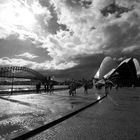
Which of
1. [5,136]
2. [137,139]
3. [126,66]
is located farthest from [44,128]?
[126,66]

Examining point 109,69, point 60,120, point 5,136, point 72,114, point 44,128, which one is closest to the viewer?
point 5,136

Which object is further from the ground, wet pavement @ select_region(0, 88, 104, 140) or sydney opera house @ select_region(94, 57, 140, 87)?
sydney opera house @ select_region(94, 57, 140, 87)

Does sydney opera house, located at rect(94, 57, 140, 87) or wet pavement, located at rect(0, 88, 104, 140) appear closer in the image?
wet pavement, located at rect(0, 88, 104, 140)

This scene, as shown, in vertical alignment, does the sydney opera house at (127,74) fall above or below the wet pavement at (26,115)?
above

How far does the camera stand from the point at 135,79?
90938 millimetres

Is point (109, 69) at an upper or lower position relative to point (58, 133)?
upper

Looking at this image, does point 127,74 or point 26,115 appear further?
point 127,74

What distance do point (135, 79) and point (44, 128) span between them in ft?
308

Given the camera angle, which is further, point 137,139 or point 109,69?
point 109,69

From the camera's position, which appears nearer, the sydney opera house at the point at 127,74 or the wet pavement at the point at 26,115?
the wet pavement at the point at 26,115

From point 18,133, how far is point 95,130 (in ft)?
7.72

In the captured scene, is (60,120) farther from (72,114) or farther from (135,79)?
(135,79)

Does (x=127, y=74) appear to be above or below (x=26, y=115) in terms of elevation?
above

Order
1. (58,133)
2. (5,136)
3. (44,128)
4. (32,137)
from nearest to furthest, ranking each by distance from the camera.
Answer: (5,136)
(32,137)
(58,133)
(44,128)
